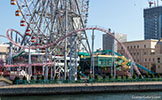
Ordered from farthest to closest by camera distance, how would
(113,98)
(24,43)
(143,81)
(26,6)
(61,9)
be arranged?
(24,43) < (61,9) < (26,6) < (143,81) < (113,98)

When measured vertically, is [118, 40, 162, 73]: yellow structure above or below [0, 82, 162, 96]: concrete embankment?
above

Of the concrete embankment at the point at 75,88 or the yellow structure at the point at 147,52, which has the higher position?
the yellow structure at the point at 147,52

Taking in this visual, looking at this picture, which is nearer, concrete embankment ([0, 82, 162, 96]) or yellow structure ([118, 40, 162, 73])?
concrete embankment ([0, 82, 162, 96])

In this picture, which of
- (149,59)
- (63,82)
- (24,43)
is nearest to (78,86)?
(63,82)

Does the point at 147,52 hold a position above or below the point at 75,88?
above

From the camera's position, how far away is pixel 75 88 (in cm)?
5612

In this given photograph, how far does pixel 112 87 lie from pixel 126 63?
52.0 meters

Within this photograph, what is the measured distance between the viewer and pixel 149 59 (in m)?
122

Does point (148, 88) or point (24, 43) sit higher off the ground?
point (24, 43)

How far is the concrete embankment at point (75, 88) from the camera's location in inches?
2087

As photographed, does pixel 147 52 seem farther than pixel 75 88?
Yes

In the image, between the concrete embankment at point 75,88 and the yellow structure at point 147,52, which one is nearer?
the concrete embankment at point 75,88

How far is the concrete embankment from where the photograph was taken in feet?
174

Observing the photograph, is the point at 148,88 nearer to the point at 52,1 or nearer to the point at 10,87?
the point at 10,87
